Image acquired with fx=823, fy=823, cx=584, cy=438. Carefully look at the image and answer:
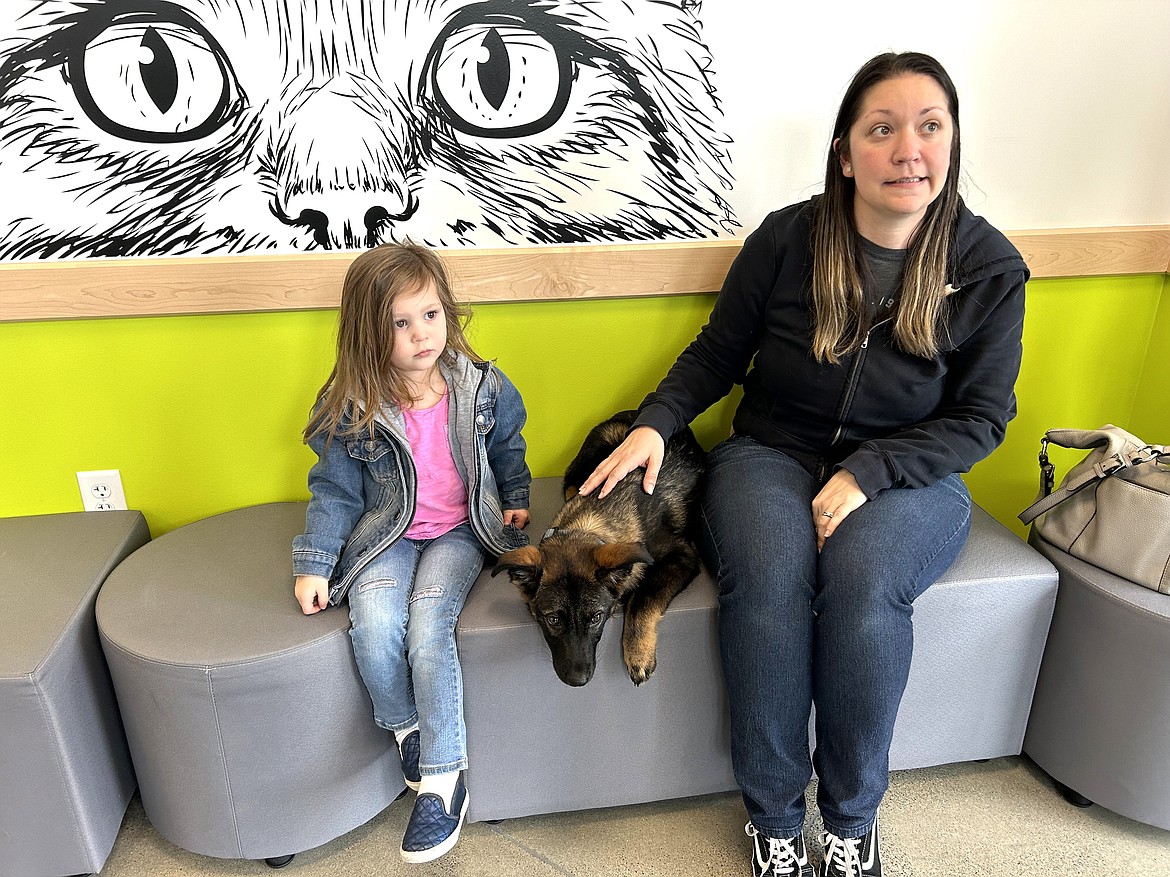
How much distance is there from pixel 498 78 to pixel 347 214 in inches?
19.1

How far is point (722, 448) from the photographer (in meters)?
2.04

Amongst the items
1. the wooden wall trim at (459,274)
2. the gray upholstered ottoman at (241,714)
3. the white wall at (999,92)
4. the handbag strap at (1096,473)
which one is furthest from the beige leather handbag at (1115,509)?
the gray upholstered ottoman at (241,714)

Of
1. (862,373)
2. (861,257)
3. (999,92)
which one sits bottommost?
(862,373)

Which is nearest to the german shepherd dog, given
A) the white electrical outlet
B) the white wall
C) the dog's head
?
the dog's head

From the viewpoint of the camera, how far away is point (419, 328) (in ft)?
5.64

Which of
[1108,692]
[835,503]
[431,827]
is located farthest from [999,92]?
[431,827]

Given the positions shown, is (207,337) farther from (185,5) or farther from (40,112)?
(185,5)

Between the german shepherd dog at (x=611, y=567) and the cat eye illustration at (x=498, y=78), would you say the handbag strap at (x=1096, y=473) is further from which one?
the cat eye illustration at (x=498, y=78)

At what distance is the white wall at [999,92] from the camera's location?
79.7 inches

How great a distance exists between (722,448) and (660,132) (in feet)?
2.64

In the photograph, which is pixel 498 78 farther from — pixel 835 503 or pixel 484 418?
pixel 835 503

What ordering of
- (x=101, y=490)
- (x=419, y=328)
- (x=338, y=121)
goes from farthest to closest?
1. (x=101, y=490)
2. (x=338, y=121)
3. (x=419, y=328)

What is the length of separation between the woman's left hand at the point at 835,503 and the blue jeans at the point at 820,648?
21 mm

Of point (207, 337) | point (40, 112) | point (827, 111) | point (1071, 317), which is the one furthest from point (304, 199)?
point (1071, 317)
